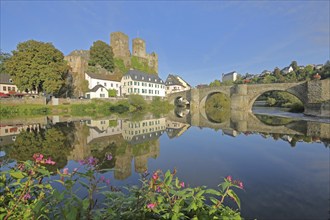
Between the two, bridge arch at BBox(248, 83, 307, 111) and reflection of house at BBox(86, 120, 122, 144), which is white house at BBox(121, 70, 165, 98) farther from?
reflection of house at BBox(86, 120, 122, 144)

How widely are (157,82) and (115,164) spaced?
58.1 meters

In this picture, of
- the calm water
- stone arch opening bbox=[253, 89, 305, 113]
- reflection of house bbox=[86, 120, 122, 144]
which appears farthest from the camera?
stone arch opening bbox=[253, 89, 305, 113]

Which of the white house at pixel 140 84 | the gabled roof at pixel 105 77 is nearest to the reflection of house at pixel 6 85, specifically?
the gabled roof at pixel 105 77

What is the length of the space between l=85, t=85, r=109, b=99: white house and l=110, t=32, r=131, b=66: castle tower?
19.9 m

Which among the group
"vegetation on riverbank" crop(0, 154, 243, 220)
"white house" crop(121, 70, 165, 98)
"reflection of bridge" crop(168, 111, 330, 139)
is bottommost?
"reflection of bridge" crop(168, 111, 330, 139)

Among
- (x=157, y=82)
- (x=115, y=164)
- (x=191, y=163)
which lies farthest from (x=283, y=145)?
(x=157, y=82)

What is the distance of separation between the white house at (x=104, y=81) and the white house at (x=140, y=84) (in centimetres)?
154

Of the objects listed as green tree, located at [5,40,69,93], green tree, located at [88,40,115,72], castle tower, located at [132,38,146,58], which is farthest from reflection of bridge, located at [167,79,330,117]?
green tree, located at [5,40,69,93]

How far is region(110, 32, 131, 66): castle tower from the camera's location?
68.4m

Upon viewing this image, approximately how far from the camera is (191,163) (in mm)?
8891

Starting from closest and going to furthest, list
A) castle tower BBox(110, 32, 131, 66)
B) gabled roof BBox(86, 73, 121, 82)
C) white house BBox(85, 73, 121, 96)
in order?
white house BBox(85, 73, 121, 96), gabled roof BBox(86, 73, 121, 82), castle tower BBox(110, 32, 131, 66)

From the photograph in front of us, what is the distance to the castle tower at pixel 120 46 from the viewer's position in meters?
68.4

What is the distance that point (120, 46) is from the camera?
2689 inches

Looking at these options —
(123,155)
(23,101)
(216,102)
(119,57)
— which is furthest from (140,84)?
(123,155)
